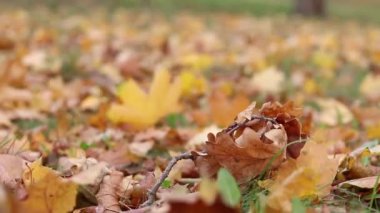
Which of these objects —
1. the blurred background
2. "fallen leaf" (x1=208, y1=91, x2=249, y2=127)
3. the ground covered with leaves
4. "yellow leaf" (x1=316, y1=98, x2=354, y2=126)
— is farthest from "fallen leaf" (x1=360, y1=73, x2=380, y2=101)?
the blurred background

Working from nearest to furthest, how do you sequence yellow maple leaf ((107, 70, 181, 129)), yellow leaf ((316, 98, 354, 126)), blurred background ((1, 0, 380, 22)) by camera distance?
yellow maple leaf ((107, 70, 181, 129)) < yellow leaf ((316, 98, 354, 126)) < blurred background ((1, 0, 380, 22))

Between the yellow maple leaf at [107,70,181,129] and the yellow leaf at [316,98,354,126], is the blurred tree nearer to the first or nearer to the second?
the yellow leaf at [316,98,354,126]

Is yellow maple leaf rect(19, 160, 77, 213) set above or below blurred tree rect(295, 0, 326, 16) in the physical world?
below

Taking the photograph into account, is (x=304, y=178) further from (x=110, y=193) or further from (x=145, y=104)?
(x=145, y=104)

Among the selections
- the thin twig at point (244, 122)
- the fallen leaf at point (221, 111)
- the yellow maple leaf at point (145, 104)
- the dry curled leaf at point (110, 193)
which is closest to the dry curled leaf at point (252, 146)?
the thin twig at point (244, 122)

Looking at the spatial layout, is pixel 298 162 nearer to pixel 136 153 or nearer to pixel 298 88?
pixel 136 153

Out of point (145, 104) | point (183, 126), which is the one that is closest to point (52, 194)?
point (145, 104)
